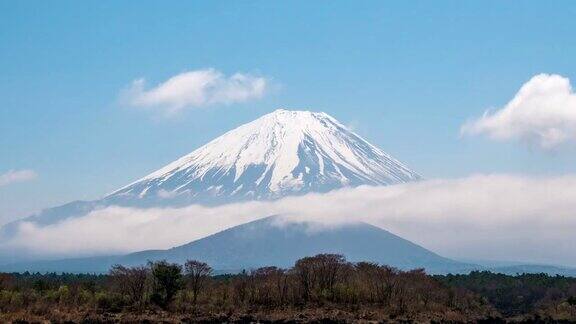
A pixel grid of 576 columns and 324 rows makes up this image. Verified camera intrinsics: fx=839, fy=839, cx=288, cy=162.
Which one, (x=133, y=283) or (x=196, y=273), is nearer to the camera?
(x=133, y=283)

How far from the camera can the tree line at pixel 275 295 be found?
6312 centimetres

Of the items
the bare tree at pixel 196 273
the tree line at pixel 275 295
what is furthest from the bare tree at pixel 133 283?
the bare tree at pixel 196 273

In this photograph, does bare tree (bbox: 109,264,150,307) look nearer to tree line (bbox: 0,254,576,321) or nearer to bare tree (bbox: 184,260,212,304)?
tree line (bbox: 0,254,576,321)

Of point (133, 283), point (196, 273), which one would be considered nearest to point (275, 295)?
point (196, 273)

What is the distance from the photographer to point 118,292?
67.6 m

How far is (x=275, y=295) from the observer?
7044 centimetres

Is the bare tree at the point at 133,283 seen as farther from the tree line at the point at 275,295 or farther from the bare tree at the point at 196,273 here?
the bare tree at the point at 196,273

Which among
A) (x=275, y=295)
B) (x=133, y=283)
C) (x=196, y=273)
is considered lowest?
(x=275, y=295)

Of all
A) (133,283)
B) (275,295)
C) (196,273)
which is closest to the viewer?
(133,283)

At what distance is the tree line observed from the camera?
6312cm

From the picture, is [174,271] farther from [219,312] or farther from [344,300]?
[344,300]

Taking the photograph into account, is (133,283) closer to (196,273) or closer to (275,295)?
(196,273)

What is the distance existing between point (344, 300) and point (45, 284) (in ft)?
85.8

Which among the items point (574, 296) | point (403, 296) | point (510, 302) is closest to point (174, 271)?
point (403, 296)
